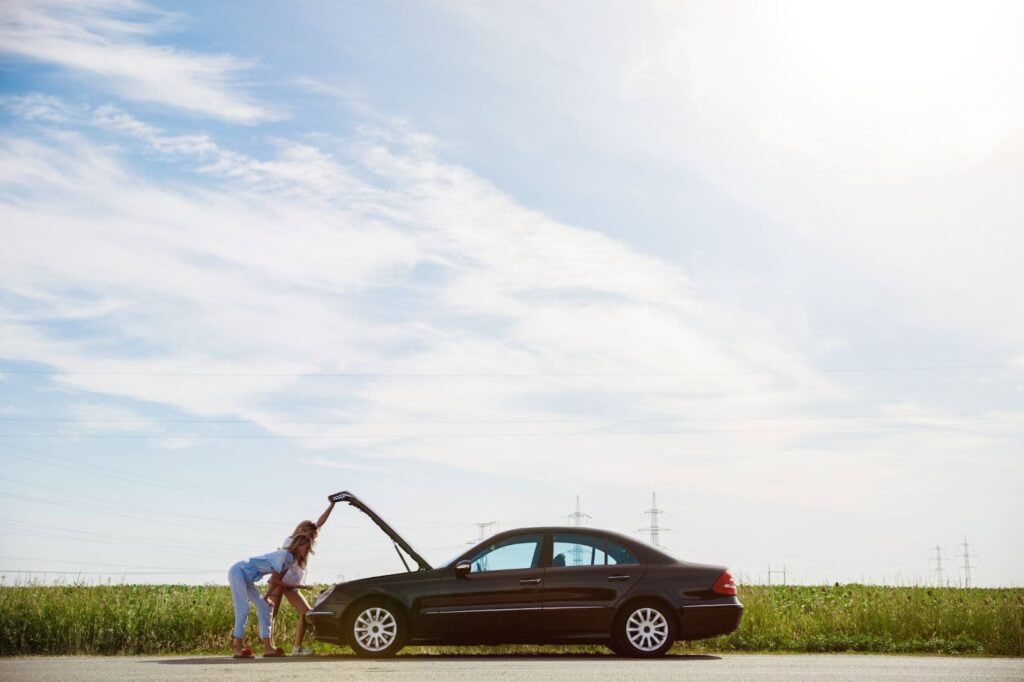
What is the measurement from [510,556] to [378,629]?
1.96m

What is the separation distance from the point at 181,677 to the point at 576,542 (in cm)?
531

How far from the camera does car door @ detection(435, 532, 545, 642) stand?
1426 cm

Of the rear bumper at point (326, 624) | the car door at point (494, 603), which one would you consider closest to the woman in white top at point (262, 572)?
the rear bumper at point (326, 624)

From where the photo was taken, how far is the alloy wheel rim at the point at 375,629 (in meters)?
14.4

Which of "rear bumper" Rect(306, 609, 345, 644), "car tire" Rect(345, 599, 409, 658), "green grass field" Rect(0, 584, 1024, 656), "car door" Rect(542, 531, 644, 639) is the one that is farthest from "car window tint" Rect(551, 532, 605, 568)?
"rear bumper" Rect(306, 609, 345, 644)

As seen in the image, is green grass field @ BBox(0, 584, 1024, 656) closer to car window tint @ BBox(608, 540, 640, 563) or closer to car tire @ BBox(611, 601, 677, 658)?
car tire @ BBox(611, 601, 677, 658)

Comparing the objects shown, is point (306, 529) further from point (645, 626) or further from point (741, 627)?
point (741, 627)

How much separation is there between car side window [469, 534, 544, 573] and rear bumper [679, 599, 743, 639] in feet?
6.62

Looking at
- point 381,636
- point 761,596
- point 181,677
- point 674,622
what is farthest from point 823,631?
point 181,677

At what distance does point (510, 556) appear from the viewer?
47.6ft

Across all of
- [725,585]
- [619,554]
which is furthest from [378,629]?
[725,585]

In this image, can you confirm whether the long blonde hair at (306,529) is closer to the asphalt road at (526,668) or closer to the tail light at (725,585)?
the asphalt road at (526,668)

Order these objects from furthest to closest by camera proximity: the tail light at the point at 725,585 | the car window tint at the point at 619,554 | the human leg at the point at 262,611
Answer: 1. the human leg at the point at 262,611
2. the car window tint at the point at 619,554
3. the tail light at the point at 725,585

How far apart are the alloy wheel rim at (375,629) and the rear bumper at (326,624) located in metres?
0.24
